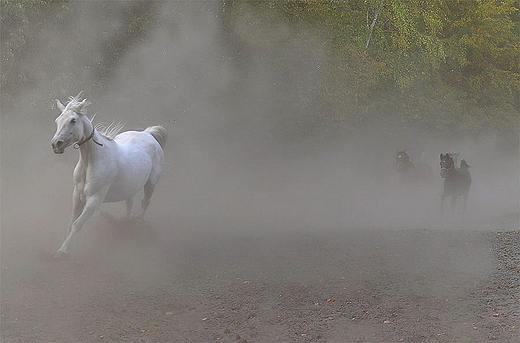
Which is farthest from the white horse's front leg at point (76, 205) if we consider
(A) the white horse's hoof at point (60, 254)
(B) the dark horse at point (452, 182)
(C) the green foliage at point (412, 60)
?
Answer: (C) the green foliage at point (412, 60)

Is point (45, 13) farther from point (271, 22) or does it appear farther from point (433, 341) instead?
point (433, 341)

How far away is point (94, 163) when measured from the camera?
799 cm

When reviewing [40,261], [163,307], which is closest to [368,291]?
[163,307]

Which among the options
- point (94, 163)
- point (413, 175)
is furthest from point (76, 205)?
point (413, 175)

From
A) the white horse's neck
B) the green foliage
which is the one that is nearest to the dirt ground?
the white horse's neck

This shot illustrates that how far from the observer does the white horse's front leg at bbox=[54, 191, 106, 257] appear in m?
7.65

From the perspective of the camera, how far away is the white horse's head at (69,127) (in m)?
7.13

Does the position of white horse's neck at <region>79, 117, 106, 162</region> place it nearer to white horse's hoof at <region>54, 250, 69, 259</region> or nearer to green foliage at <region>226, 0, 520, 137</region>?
white horse's hoof at <region>54, 250, 69, 259</region>

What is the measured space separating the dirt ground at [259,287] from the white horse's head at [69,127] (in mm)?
1254

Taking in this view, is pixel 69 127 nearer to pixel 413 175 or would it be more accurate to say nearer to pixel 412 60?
pixel 413 175

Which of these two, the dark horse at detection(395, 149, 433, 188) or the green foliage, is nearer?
the dark horse at detection(395, 149, 433, 188)

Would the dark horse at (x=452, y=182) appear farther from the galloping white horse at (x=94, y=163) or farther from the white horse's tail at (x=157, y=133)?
the galloping white horse at (x=94, y=163)

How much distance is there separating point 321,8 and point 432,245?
9.66 m

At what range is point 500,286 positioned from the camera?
6.80 metres
